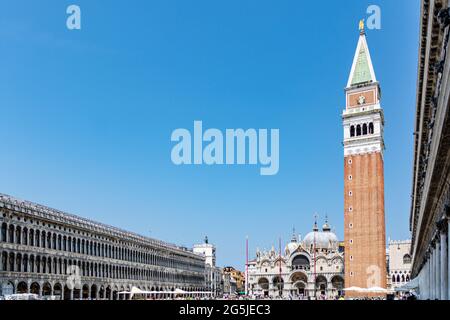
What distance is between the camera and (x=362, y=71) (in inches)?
3314

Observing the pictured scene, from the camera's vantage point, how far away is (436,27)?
50.1 ft

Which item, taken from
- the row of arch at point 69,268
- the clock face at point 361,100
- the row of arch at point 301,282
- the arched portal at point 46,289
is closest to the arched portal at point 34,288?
the arched portal at point 46,289

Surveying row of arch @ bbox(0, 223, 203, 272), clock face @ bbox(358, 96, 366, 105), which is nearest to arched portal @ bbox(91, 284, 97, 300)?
row of arch @ bbox(0, 223, 203, 272)

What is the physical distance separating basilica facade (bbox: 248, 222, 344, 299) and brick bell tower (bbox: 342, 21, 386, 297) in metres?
24.2

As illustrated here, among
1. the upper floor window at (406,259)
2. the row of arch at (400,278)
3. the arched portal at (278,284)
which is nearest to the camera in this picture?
the row of arch at (400,278)

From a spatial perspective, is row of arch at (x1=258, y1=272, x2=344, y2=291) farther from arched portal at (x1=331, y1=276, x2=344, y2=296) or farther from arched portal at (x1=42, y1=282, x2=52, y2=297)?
arched portal at (x1=42, y1=282, x2=52, y2=297)

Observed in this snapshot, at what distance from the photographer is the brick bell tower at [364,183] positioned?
76.2 meters

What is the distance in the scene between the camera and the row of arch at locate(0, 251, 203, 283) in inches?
1861

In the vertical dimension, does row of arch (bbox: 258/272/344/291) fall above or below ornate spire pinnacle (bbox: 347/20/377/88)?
Result: below

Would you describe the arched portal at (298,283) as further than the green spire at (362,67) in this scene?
Yes

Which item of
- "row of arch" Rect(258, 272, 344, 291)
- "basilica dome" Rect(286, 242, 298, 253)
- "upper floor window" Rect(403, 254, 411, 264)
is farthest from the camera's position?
"basilica dome" Rect(286, 242, 298, 253)

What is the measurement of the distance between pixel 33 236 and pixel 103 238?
56.3ft

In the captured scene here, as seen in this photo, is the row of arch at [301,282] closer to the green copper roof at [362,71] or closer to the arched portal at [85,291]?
the green copper roof at [362,71]
